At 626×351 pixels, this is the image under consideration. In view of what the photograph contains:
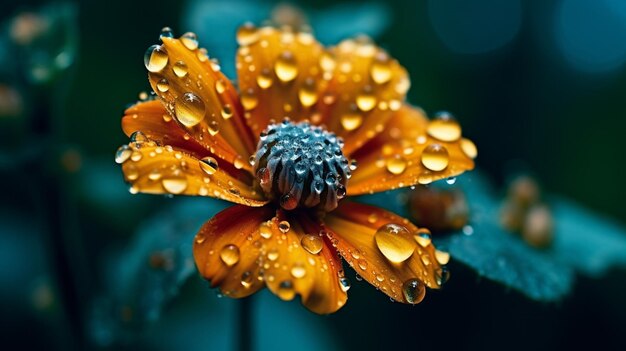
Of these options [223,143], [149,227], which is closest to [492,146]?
[149,227]

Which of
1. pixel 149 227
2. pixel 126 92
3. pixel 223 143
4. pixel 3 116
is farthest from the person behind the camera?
pixel 126 92

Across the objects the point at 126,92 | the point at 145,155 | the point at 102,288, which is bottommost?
the point at 102,288

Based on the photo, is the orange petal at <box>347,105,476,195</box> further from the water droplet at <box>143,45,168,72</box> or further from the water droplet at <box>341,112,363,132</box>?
the water droplet at <box>143,45,168,72</box>

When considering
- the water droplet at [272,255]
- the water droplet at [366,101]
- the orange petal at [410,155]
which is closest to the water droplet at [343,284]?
the water droplet at [272,255]

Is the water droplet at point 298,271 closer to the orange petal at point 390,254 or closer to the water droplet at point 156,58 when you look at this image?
the orange petal at point 390,254

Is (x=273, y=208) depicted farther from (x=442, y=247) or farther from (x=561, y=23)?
(x=561, y=23)

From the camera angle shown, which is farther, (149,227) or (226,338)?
(226,338)

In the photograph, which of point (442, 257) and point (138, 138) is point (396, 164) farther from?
point (138, 138)

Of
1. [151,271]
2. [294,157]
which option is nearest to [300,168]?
[294,157]
